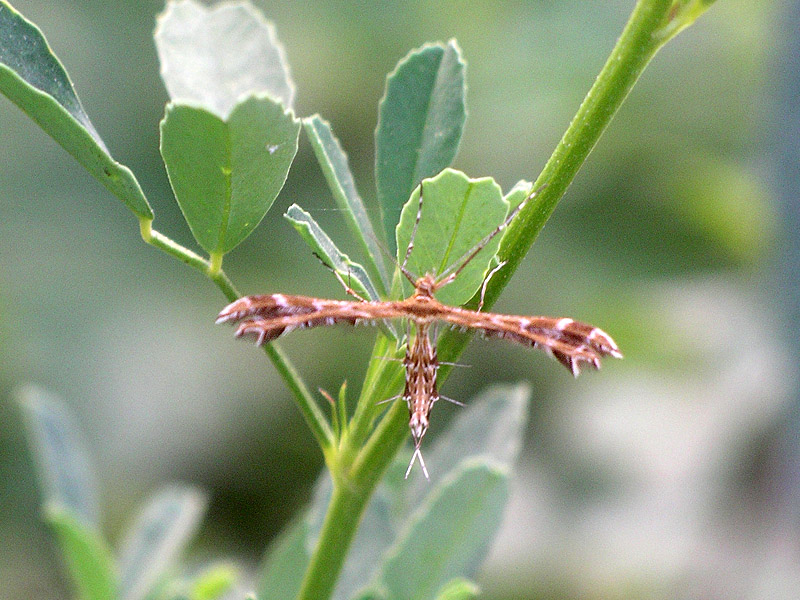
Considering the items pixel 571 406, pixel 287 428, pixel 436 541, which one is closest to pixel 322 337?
pixel 287 428

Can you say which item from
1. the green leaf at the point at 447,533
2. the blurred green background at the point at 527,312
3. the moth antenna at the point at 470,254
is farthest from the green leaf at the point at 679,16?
the blurred green background at the point at 527,312

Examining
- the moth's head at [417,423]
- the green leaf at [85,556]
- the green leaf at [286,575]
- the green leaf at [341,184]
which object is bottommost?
the green leaf at [85,556]

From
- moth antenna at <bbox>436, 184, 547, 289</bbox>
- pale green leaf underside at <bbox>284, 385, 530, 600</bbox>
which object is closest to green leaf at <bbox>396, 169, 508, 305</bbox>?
moth antenna at <bbox>436, 184, 547, 289</bbox>

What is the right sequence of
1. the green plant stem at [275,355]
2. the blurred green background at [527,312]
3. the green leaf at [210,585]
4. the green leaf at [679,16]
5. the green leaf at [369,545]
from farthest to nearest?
the blurred green background at [527,312]
the green leaf at [210,585]
the green leaf at [369,545]
the green plant stem at [275,355]
the green leaf at [679,16]

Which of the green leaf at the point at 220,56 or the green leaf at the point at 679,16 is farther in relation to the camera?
the green leaf at the point at 220,56

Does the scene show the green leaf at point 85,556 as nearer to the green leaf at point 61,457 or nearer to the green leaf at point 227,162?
the green leaf at point 61,457

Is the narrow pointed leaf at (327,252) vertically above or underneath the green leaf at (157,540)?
above

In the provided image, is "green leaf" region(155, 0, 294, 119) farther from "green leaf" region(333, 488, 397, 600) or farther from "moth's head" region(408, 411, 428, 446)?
"green leaf" region(333, 488, 397, 600)

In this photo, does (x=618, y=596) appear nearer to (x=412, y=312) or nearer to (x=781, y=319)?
(x=781, y=319)
